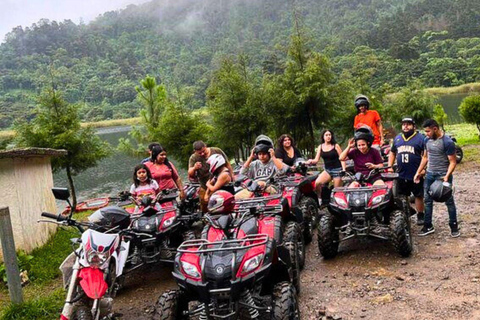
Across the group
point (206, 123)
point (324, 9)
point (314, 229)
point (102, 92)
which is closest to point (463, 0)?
point (324, 9)

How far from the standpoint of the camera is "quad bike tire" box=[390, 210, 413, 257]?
527 cm

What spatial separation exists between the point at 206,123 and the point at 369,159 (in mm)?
9118

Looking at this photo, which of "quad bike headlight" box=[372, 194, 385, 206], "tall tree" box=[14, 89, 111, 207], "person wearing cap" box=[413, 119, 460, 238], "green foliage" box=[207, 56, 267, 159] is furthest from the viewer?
"green foliage" box=[207, 56, 267, 159]

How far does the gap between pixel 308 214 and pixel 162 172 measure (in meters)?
2.31

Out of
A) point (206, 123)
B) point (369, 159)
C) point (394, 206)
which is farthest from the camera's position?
point (206, 123)

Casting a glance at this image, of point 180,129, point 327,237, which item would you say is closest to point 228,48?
point 180,129

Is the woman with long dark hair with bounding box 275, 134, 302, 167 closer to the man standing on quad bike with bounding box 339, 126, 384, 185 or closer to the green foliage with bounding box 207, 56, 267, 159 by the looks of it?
the man standing on quad bike with bounding box 339, 126, 384, 185

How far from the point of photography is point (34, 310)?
4742 millimetres

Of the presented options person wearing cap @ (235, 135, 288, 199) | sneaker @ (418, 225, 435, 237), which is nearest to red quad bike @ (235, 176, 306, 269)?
person wearing cap @ (235, 135, 288, 199)

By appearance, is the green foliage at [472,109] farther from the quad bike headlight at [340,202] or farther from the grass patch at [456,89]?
the grass patch at [456,89]

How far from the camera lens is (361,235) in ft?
17.8

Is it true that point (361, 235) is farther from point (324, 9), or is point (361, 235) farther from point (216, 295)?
point (324, 9)

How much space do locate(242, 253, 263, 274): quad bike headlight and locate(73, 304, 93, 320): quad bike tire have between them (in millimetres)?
1415

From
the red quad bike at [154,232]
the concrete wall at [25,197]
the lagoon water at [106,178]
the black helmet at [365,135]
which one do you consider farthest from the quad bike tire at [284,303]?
the lagoon water at [106,178]
